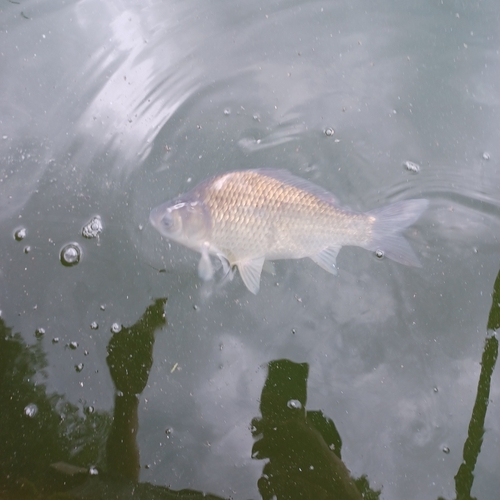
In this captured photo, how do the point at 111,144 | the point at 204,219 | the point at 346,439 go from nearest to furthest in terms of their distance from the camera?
the point at 204,219 → the point at 346,439 → the point at 111,144

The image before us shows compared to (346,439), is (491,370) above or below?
above

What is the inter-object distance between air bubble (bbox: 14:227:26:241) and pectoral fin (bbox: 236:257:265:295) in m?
0.90

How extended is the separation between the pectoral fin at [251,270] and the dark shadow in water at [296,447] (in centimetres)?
35

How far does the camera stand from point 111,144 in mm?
1960

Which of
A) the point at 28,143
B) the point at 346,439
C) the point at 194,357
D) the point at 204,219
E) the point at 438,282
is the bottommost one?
the point at 346,439

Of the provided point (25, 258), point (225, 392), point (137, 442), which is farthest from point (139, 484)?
point (25, 258)

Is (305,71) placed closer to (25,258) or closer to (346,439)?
(25,258)

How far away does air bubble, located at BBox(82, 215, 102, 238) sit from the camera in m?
1.89

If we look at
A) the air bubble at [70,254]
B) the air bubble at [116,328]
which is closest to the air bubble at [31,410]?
the air bubble at [116,328]

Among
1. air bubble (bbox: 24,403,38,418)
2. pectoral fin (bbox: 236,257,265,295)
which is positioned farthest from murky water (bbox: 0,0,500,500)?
pectoral fin (bbox: 236,257,265,295)

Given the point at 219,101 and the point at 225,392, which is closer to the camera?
the point at 225,392

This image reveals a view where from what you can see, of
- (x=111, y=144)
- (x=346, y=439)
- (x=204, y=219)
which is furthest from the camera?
(x=111, y=144)

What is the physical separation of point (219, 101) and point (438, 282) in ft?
3.90

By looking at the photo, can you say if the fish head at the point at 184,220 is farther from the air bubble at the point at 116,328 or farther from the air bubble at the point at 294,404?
the air bubble at the point at 294,404
